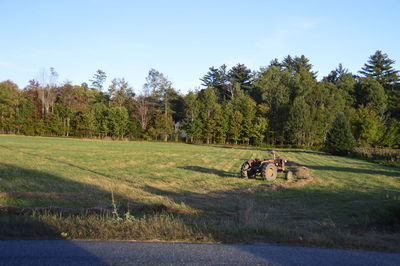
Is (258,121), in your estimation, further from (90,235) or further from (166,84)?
(90,235)

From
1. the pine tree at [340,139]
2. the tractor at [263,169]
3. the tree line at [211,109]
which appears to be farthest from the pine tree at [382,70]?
the tractor at [263,169]

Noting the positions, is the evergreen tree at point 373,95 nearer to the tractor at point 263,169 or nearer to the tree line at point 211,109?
the tree line at point 211,109

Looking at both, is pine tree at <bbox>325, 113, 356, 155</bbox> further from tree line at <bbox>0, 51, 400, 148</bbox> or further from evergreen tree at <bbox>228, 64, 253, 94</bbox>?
evergreen tree at <bbox>228, 64, 253, 94</bbox>

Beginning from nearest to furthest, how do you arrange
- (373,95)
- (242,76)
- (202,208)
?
(202,208) < (373,95) < (242,76)

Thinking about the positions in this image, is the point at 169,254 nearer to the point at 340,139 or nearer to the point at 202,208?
the point at 202,208

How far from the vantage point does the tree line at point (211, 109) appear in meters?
67.1

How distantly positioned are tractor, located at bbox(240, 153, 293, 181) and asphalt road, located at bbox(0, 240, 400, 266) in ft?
38.7

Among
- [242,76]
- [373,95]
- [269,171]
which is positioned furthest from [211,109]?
[269,171]

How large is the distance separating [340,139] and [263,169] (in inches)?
1244

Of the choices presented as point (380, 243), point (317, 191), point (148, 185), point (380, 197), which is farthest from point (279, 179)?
point (380, 243)

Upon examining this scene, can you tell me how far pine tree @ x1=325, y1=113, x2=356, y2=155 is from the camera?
43.9 metres

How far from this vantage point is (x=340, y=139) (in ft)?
145

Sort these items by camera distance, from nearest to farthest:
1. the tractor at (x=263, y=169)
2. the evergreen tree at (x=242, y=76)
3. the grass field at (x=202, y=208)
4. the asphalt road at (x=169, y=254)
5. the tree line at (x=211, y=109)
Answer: the asphalt road at (x=169, y=254) → the grass field at (x=202, y=208) → the tractor at (x=263, y=169) → the tree line at (x=211, y=109) → the evergreen tree at (x=242, y=76)

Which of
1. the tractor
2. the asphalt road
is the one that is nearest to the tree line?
the tractor
